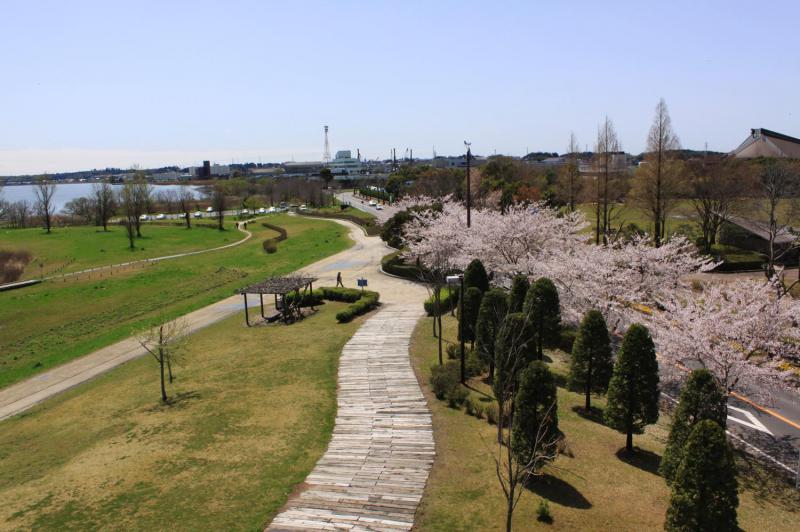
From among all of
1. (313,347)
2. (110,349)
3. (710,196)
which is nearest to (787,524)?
(313,347)

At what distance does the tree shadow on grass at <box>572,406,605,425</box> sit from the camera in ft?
59.6

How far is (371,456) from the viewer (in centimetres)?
1534

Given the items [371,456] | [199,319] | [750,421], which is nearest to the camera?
[371,456]

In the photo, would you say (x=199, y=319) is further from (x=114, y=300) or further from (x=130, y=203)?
(x=130, y=203)

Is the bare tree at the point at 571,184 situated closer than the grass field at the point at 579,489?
No

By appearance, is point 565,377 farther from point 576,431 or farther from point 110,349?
point 110,349

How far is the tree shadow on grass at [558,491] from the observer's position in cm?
1280

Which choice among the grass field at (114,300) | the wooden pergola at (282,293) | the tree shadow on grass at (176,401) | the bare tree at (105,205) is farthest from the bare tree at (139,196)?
the tree shadow on grass at (176,401)

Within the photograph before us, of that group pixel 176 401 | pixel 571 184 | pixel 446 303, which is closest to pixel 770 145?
pixel 571 184

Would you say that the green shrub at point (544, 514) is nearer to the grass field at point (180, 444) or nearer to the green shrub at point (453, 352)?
the grass field at point (180, 444)

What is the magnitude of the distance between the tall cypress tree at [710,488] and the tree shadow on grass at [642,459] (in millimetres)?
4303

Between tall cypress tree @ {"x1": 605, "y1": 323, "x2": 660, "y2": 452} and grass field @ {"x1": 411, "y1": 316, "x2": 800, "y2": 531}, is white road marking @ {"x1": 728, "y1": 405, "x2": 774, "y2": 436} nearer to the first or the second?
grass field @ {"x1": 411, "y1": 316, "x2": 800, "y2": 531}

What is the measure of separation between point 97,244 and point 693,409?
78.1m

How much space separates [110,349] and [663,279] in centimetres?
3065
